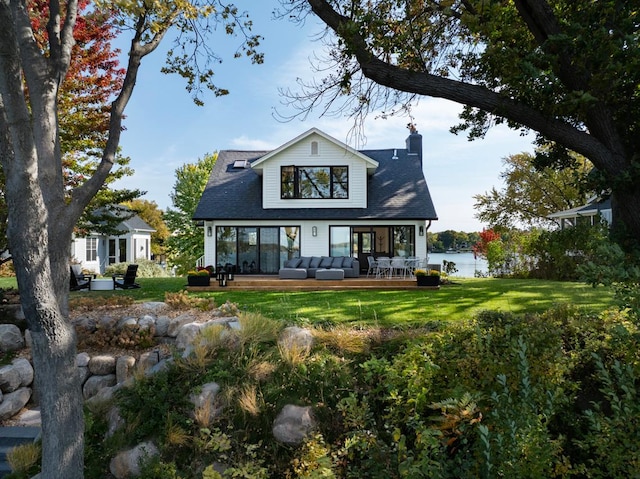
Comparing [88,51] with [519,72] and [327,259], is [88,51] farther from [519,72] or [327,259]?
[519,72]

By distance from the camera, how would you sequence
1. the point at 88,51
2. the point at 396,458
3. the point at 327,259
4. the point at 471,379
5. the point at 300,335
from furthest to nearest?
the point at 327,259 < the point at 88,51 < the point at 300,335 < the point at 471,379 < the point at 396,458

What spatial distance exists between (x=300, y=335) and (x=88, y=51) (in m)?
12.1

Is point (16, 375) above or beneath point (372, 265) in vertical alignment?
→ beneath

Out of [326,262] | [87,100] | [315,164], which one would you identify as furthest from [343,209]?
[87,100]

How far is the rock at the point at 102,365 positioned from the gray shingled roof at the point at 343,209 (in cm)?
1099

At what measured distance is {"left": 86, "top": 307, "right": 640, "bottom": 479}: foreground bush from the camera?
3.05 metres

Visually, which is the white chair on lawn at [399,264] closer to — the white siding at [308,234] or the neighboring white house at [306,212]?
the neighboring white house at [306,212]

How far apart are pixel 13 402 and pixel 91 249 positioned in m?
21.8

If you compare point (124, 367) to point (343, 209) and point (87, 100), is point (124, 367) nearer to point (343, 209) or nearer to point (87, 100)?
point (87, 100)

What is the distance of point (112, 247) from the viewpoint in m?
28.2

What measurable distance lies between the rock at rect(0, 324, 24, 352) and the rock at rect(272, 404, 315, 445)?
610cm

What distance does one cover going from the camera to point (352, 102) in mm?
6859

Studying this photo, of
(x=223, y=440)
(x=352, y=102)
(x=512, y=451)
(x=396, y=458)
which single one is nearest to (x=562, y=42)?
(x=352, y=102)

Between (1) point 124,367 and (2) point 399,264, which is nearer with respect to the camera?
(1) point 124,367
